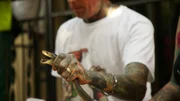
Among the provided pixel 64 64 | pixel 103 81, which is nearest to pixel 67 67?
pixel 64 64

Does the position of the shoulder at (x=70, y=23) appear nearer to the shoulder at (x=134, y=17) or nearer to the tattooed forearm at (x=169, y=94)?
the shoulder at (x=134, y=17)

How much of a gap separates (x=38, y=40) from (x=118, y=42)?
0.43 metres

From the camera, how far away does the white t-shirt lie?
43.3 inches

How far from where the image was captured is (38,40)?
4.64 ft

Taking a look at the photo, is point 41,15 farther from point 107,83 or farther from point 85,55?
point 107,83

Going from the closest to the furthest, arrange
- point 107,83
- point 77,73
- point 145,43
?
1. point 77,73
2. point 107,83
3. point 145,43

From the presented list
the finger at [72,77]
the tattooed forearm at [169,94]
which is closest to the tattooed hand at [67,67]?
the finger at [72,77]

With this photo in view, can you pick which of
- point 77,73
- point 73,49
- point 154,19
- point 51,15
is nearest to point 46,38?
point 51,15

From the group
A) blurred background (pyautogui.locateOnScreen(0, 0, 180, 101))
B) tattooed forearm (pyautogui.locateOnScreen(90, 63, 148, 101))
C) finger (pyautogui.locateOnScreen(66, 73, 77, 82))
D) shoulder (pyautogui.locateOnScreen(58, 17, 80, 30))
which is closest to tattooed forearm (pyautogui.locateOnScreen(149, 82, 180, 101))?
tattooed forearm (pyautogui.locateOnScreen(90, 63, 148, 101))

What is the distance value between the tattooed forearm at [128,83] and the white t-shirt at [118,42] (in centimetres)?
4

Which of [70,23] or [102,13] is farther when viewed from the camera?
[70,23]

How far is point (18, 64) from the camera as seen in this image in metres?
1.41

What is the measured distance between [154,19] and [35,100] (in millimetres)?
511

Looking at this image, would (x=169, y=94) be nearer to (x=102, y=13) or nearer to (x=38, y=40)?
(x=102, y=13)
